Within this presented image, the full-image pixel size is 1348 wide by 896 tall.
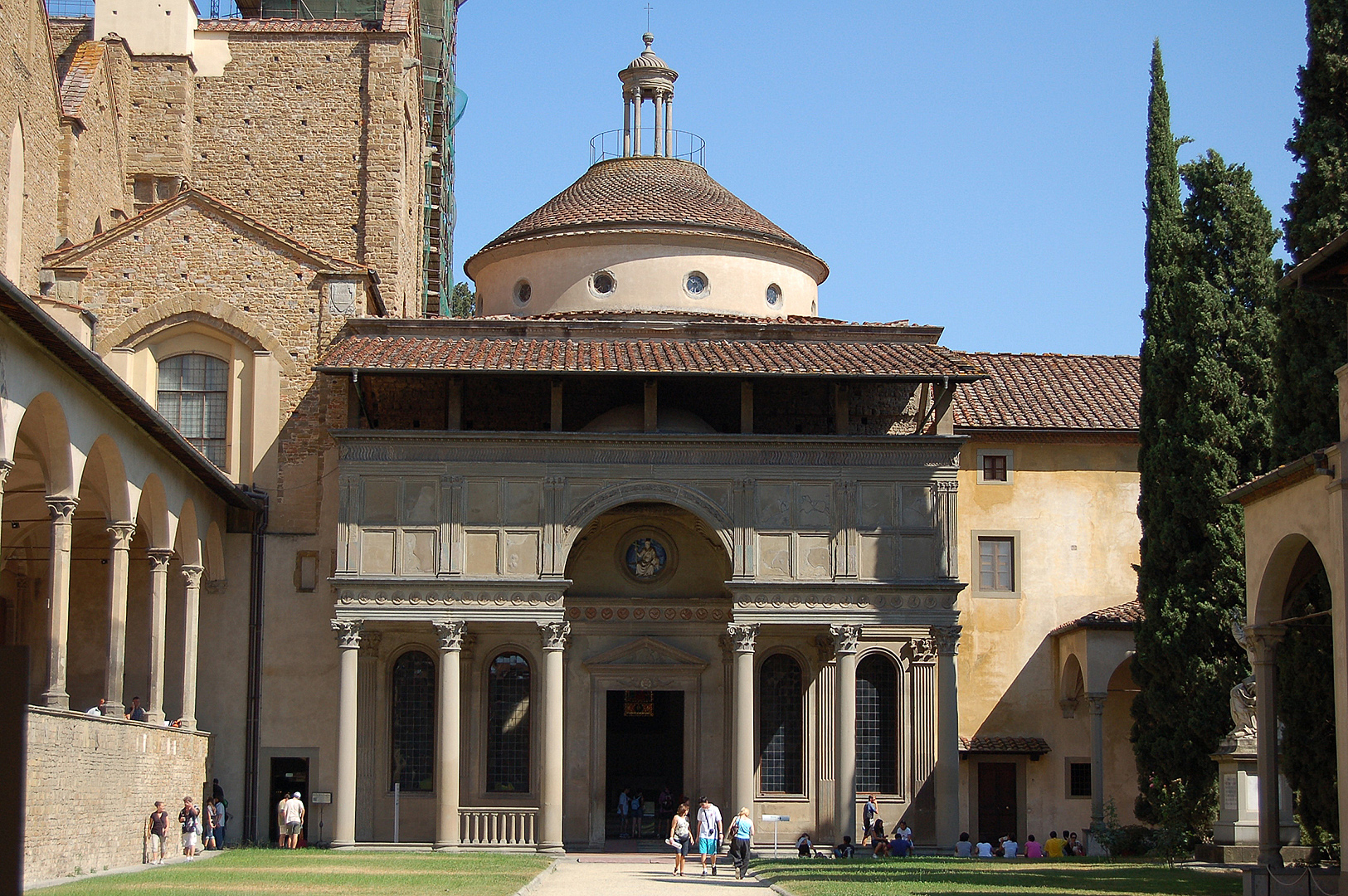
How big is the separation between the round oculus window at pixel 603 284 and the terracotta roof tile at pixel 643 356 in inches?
153

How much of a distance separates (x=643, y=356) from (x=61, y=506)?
1223 centimetres

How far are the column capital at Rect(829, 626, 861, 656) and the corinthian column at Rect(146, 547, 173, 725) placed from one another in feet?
38.5

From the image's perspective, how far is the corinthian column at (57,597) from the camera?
2005 centimetres

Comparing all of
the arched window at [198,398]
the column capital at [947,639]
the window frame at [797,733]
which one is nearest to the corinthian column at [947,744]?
the column capital at [947,639]

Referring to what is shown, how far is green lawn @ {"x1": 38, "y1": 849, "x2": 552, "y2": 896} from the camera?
696 inches

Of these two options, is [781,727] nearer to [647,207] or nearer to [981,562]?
[981,562]

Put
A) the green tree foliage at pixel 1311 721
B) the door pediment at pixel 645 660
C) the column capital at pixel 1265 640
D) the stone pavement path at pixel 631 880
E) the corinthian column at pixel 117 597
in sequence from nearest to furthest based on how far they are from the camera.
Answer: the column capital at pixel 1265 640, the green tree foliage at pixel 1311 721, the stone pavement path at pixel 631 880, the corinthian column at pixel 117 597, the door pediment at pixel 645 660

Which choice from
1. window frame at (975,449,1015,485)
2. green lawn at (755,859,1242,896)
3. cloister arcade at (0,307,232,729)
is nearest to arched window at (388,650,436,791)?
cloister arcade at (0,307,232,729)

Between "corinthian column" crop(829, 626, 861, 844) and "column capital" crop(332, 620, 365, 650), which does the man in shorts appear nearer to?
"corinthian column" crop(829, 626, 861, 844)

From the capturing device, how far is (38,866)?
18469 millimetres

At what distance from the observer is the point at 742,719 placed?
28.4m

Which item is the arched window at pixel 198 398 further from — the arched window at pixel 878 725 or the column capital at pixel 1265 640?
the column capital at pixel 1265 640

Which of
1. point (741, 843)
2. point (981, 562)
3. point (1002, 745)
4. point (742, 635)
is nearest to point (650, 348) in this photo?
point (742, 635)

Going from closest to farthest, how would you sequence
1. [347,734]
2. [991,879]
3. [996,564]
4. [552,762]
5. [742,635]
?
[991,879] → [347,734] → [552,762] → [742,635] → [996,564]
